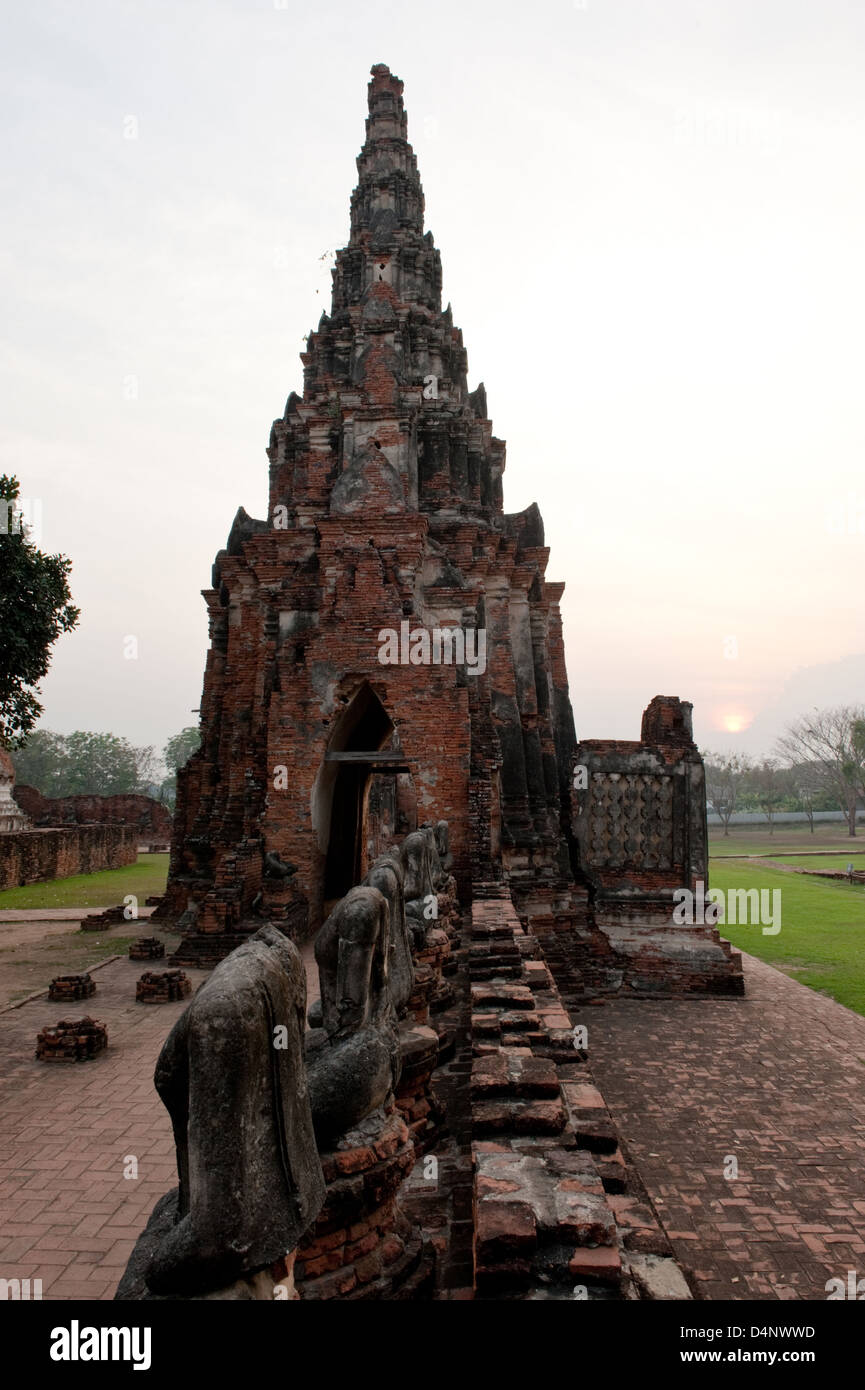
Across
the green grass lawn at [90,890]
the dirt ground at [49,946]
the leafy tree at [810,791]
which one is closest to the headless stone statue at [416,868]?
the dirt ground at [49,946]

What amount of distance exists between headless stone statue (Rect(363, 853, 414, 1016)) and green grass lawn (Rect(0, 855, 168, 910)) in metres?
16.6

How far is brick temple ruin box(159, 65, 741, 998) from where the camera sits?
12117mm

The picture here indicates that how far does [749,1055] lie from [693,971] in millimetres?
2858

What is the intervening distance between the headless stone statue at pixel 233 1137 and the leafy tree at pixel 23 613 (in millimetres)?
13580

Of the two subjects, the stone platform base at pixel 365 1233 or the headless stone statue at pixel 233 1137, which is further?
the stone platform base at pixel 365 1233

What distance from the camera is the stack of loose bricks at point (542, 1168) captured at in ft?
8.57

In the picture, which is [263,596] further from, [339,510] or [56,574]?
[56,574]

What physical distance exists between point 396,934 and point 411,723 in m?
7.33

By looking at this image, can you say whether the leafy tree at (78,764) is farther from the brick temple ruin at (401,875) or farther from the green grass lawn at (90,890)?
the brick temple ruin at (401,875)

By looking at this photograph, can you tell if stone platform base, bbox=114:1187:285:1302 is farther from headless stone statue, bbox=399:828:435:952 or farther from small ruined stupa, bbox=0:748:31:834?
small ruined stupa, bbox=0:748:31:834

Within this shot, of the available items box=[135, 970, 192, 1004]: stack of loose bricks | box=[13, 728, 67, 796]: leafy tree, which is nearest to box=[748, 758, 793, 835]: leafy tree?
box=[13, 728, 67, 796]: leafy tree

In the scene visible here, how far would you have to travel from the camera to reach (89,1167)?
5.66 m

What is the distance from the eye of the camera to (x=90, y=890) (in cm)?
2447
